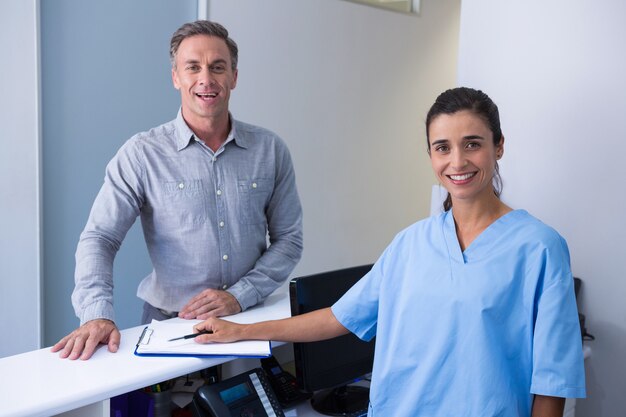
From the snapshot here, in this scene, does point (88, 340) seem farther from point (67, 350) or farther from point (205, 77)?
point (205, 77)

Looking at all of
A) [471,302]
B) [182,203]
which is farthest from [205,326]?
[471,302]

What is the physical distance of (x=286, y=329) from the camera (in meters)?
1.47

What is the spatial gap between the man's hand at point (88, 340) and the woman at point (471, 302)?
0.21m

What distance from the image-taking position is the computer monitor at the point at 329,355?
1604mm

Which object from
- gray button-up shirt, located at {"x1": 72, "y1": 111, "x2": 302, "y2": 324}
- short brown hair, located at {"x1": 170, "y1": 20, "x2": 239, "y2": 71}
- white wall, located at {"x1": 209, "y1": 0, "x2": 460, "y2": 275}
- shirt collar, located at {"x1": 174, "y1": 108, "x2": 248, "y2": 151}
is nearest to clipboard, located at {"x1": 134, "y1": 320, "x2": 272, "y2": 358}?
gray button-up shirt, located at {"x1": 72, "y1": 111, "x2": 302, "y2": 324}

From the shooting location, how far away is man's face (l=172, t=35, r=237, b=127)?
173 cm

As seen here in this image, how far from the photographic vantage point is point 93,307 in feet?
4.76

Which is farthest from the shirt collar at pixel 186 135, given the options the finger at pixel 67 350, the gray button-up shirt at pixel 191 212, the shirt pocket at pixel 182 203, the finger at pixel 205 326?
the finger at pixel 67 350

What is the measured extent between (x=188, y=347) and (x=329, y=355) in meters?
0.43

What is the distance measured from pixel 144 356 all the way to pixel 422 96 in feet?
11.3

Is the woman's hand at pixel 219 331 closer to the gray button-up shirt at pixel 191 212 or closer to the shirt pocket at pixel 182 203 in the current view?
the gray button-up shirt at pixel 191 212

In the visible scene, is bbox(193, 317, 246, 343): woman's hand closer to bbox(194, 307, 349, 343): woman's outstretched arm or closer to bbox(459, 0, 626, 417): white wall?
bbox(194, 307, 349, 343): woman's outstretched arm

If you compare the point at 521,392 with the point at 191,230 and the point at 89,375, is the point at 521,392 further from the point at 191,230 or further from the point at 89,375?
the point at 191,230

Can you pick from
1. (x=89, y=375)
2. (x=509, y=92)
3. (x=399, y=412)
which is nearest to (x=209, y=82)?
(x=89, y=375)
